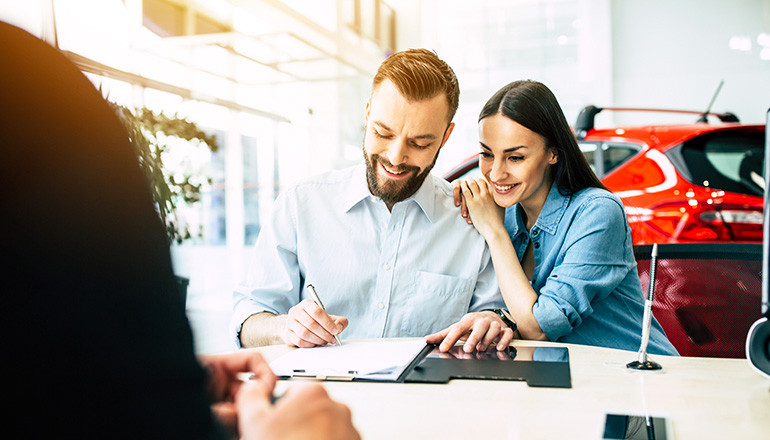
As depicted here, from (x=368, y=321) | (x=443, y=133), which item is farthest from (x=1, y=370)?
(x=443, y=133)

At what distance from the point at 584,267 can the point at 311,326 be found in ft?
2.37

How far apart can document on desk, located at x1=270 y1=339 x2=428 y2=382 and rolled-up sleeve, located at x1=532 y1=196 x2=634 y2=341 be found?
0.37 meters

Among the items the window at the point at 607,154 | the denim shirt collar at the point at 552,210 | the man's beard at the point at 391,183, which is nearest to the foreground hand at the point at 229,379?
the man's beard at the point at 391,183

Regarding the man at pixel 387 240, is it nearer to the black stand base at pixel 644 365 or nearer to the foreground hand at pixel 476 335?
the foreground hand at pixel 476 335

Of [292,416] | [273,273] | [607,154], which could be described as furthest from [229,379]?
[607,154]

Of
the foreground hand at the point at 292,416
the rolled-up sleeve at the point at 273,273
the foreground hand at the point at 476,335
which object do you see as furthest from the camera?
the rolled-up sleeve at the point at 273,273

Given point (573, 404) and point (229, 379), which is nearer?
point (229, 379)

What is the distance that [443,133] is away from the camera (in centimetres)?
178

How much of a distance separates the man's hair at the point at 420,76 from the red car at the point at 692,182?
1.44m

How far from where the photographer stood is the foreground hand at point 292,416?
0.42m

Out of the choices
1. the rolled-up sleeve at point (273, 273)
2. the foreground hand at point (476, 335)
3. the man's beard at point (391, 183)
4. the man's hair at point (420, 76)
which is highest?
the man's hair at point (420, 76)

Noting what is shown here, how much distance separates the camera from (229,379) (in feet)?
1.70

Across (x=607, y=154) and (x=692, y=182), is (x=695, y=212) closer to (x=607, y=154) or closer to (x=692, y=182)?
(x=692, y=182)

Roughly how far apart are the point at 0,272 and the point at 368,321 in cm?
147
